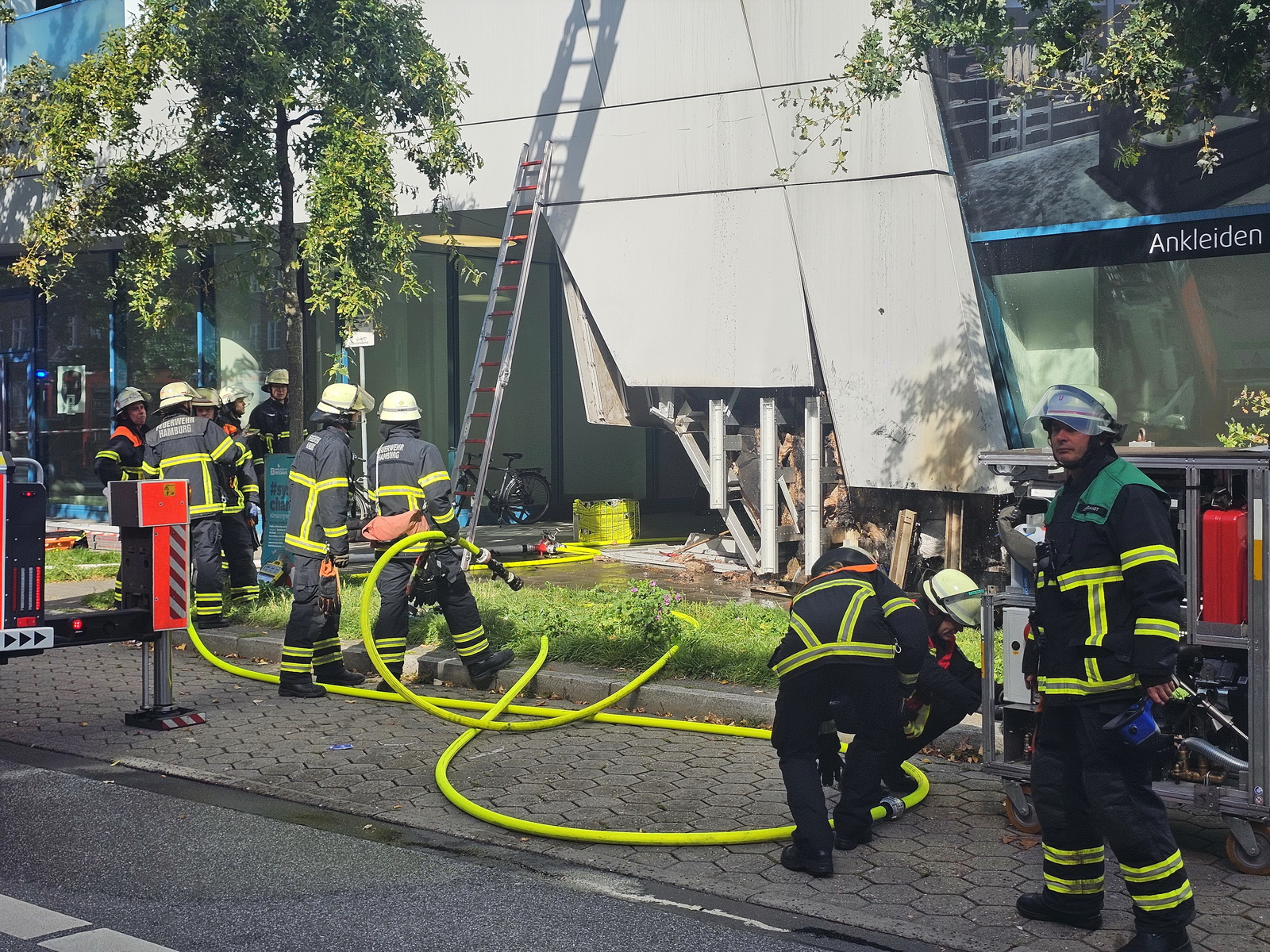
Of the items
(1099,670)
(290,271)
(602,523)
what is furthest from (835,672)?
(602,523)

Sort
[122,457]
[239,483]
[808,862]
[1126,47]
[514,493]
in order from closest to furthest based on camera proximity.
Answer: [808,862] < [1126,47] < [239,483] < [122,457] < [514,493]

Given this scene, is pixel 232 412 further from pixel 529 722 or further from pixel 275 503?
pixel 529 722

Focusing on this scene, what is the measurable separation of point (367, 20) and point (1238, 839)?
29.9ft

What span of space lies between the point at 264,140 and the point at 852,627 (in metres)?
8.40

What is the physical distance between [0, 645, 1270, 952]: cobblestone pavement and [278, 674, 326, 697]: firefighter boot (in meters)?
0.12

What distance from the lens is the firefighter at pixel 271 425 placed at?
41.7 ft

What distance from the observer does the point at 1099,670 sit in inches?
163

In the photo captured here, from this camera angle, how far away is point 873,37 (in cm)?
758

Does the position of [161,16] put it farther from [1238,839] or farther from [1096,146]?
[1238,839]

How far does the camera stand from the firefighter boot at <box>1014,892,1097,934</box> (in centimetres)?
432

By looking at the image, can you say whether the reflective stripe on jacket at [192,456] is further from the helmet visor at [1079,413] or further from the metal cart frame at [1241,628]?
the helmet visor at [1079,413]

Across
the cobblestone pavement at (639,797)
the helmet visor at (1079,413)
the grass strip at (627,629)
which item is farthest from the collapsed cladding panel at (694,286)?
the helmet visor at (1079,413)

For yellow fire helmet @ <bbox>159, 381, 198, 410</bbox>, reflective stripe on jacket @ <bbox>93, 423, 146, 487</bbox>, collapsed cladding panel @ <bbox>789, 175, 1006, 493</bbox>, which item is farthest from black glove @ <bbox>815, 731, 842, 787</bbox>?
reflective stripe on jacket @ <bbox>93, 423, 146, 487</bbox>

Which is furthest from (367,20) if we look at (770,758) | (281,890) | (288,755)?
(281,890)
